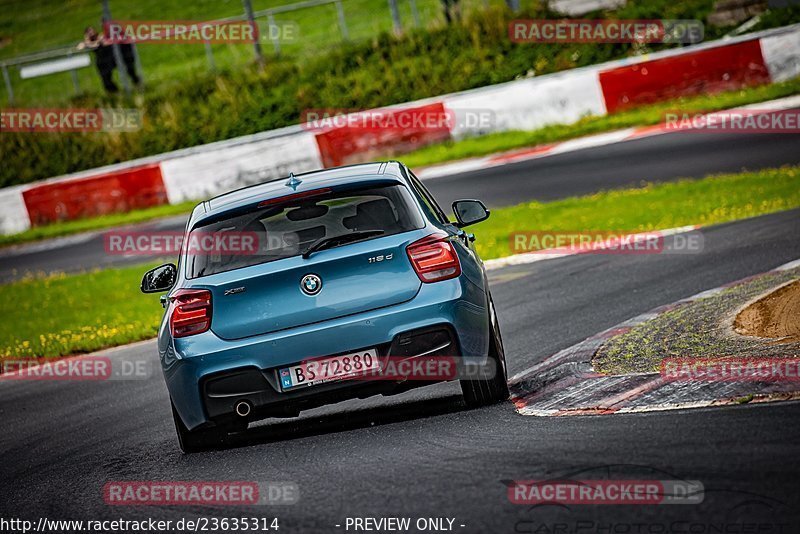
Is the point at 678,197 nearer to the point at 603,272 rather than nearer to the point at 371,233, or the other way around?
the point at 603,272

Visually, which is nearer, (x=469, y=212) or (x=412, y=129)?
(x=469, y=212)

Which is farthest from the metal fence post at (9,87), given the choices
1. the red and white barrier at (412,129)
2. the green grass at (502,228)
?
the green grass at (502,228)

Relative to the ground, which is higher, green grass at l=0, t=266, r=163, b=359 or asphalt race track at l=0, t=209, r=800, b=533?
asphalt race track at l=0, t=209, r=800, b=533

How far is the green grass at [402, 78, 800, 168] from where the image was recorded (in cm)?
2261

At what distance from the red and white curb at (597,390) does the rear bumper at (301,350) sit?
58cm

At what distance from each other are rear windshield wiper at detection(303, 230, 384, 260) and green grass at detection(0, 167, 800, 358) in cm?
746

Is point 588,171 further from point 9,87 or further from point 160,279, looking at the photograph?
point 9,87

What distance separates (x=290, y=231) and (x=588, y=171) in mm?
12787

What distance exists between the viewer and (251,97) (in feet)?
102

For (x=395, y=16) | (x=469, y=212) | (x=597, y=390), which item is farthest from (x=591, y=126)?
(x=597, y=390)

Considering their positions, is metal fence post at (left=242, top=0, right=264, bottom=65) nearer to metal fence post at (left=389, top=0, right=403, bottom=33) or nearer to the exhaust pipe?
metal fence post at (left=389, top=0, right=403, bottom=33)

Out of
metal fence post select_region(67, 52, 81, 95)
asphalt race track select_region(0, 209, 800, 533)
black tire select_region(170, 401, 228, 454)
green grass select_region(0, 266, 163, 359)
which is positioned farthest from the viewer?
metal fence post select_region(67, 52, 81, 95)

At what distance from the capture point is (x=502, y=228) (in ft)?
58.1

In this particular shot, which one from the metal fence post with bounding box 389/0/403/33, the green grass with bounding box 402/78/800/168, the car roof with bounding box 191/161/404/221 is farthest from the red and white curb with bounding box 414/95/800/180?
the car roof with bounding box 191/161/404/221
